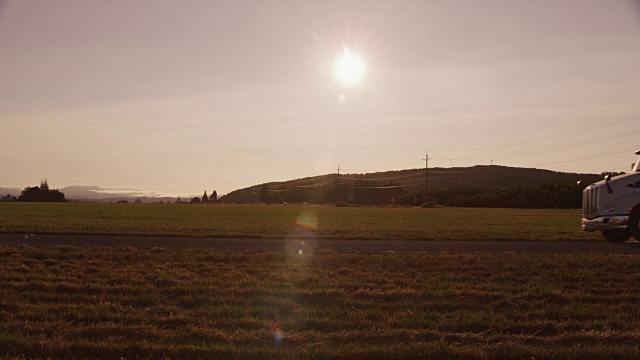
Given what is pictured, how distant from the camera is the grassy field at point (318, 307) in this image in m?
6.60

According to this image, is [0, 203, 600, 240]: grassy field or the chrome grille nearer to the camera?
the chrome grille

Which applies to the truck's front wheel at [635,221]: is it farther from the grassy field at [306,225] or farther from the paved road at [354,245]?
the grassy field at [306,225]

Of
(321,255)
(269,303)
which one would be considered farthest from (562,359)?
(321,255)

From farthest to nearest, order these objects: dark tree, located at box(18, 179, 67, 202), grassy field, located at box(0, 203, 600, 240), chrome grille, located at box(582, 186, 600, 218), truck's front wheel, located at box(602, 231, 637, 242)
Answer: dark tree, located at box(18, 179, 67, 202), grassy field, located at box(0, 203, 600, 240), truck's front wheel, located at box(602, 231, 637, 242), chrome grille, located at box(582, 186, 600, 218)

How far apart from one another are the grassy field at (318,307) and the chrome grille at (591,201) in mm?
5495

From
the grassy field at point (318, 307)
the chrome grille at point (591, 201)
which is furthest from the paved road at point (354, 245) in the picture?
the grassy field at point (318, 307)

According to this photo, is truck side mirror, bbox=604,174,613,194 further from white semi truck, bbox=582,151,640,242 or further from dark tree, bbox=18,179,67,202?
dark tree, bbox=18,179,67,202

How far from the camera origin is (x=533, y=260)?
43.0 ft

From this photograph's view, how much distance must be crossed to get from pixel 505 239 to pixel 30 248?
16.1 m

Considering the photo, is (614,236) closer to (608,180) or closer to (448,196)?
(608,180)

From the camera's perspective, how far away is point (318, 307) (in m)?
8.59

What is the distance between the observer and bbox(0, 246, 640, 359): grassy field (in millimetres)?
6598

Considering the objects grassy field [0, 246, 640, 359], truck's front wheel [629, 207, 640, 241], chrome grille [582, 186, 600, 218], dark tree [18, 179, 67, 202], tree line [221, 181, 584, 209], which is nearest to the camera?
grassy field [0, 246, 640, 359]

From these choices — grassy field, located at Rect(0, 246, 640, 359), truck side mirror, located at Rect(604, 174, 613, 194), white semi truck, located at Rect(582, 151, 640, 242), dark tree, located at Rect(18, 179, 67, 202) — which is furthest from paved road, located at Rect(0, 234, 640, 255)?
dark tree, located at Rect(18, 179, 67, 202)
